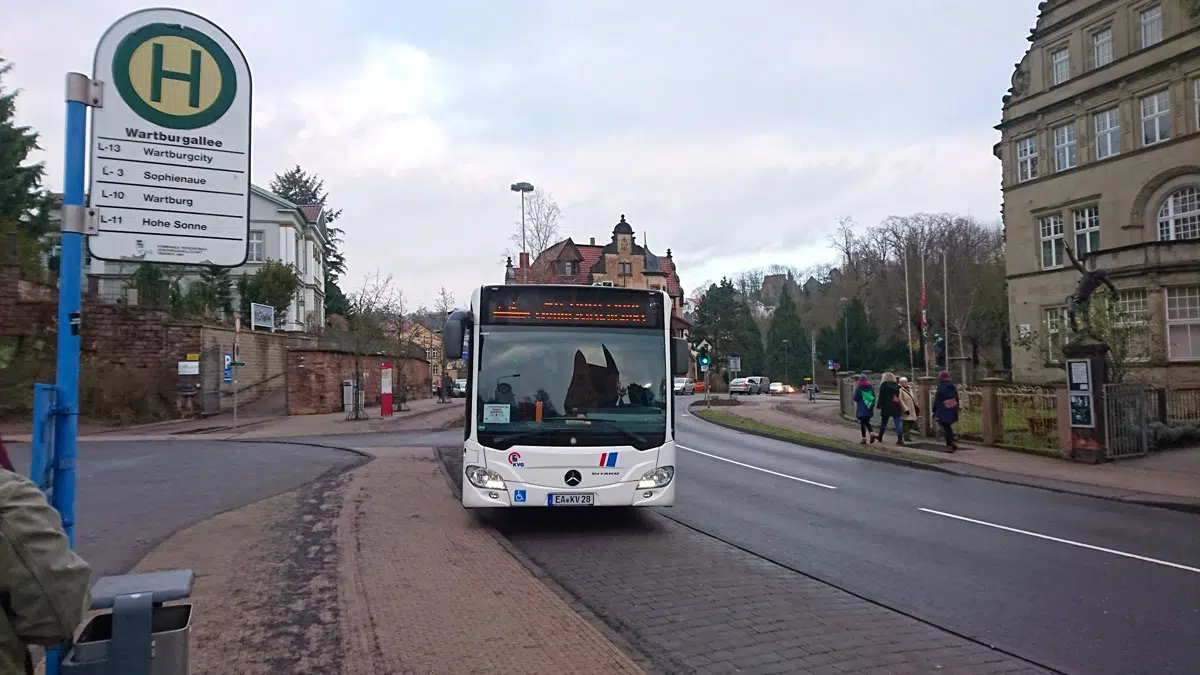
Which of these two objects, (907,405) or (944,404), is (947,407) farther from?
(907,405)

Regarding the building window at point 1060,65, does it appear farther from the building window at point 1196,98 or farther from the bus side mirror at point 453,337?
the bus side mirror at point 453,337

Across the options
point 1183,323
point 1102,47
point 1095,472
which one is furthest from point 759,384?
point 1095,472

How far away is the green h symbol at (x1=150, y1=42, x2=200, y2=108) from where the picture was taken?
13.6ft

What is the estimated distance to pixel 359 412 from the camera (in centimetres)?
3303

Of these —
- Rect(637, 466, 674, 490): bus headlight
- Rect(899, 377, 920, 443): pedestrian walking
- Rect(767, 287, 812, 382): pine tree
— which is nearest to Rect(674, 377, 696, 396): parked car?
Rect(767, 287, 812, 382): pine tree

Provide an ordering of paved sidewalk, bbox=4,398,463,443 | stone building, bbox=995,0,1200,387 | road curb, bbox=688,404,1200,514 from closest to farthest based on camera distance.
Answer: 1. road curb, bbox=688,404,1200,514
2. paved sidewalk, bbox=4,398,463,443
3. stone building, bbox=995,0,1200,387

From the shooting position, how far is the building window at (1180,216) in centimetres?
3216

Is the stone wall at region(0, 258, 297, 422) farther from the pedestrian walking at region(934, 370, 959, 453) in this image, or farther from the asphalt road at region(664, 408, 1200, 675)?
the pedestrian walking at region(934, 370, 959, 453)

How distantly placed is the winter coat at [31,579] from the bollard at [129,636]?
0.59 m

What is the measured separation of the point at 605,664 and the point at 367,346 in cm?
3562

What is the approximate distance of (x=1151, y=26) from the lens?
33688 mm

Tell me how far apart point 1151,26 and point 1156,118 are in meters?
3.68

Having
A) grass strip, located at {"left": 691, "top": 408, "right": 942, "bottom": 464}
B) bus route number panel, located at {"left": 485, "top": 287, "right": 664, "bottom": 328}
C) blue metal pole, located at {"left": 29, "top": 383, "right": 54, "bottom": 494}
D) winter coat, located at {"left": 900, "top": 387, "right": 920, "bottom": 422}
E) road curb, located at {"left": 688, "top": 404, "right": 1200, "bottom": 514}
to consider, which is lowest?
road curb, located at {"left": 688, "top": 404, "right": 1200, "bottom": 514}

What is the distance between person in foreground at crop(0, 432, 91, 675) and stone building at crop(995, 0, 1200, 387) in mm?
26732
